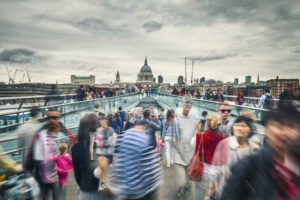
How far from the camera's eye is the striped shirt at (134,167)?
2.85 metres

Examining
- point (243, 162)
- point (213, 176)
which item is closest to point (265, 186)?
point (243, 162)

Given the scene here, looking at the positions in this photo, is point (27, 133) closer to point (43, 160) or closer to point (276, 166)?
point (43, 160)

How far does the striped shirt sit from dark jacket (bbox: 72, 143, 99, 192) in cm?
34

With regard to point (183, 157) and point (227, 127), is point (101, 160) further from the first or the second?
point (183, 157)

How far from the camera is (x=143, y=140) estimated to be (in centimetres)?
298

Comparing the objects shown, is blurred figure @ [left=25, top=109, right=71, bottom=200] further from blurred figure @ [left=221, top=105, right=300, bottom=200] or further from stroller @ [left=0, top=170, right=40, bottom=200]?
blurred figure @ [left=221, top=105, right=300, bottom=200]

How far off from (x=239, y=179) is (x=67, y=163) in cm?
327

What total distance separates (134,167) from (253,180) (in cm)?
140

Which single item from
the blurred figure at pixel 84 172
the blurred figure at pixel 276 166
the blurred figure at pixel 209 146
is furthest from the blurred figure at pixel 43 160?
the blurred figure at pixel 276 166

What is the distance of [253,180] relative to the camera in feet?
7.95

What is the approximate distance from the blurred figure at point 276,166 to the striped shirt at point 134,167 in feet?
3.50

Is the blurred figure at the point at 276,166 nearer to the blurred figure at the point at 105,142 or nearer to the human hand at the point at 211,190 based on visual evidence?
the human hand at the point at 211,190

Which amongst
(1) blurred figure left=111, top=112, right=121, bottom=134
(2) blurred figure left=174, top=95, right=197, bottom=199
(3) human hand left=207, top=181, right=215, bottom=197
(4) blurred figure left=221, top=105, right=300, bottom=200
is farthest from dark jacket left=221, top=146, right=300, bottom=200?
(1) blurred figure left=111, top=112, right=121, bottom=134

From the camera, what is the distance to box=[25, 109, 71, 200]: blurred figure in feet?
11.3
